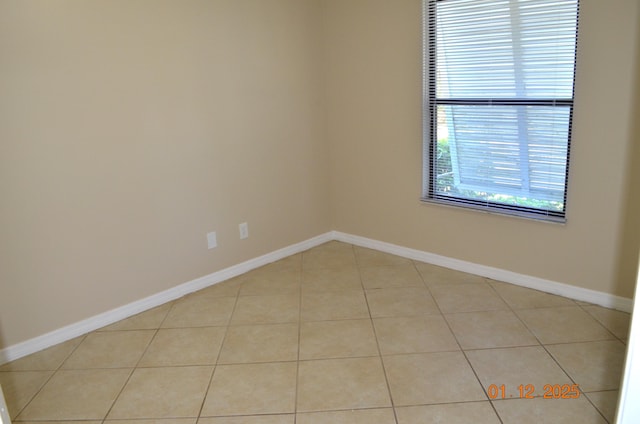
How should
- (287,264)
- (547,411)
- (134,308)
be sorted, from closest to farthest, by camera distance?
(547,411) < (134,308) < (287,264)

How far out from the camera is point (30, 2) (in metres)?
2.34

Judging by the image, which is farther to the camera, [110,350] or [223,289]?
[223,289]

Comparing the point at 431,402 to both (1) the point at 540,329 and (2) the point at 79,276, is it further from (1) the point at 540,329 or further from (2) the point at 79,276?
(2) the point at 79,276

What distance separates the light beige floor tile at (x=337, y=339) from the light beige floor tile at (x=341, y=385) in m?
0.07

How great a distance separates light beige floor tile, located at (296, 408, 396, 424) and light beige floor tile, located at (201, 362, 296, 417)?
9cm

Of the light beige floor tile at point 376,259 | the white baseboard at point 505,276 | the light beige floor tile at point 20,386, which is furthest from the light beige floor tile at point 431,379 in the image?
the light beige floor tile at point 20,386

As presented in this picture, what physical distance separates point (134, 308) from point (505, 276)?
242cm

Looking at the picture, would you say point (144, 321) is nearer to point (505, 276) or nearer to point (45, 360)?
point (45, 360)

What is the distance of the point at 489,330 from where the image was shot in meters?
2.61

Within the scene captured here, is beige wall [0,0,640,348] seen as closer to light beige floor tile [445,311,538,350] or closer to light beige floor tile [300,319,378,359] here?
light beige floor tile [445,311,538,350]

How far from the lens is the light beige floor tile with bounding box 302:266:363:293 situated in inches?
127

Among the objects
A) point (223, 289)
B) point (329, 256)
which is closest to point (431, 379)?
point (223, 289)

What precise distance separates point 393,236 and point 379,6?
1723 mm
